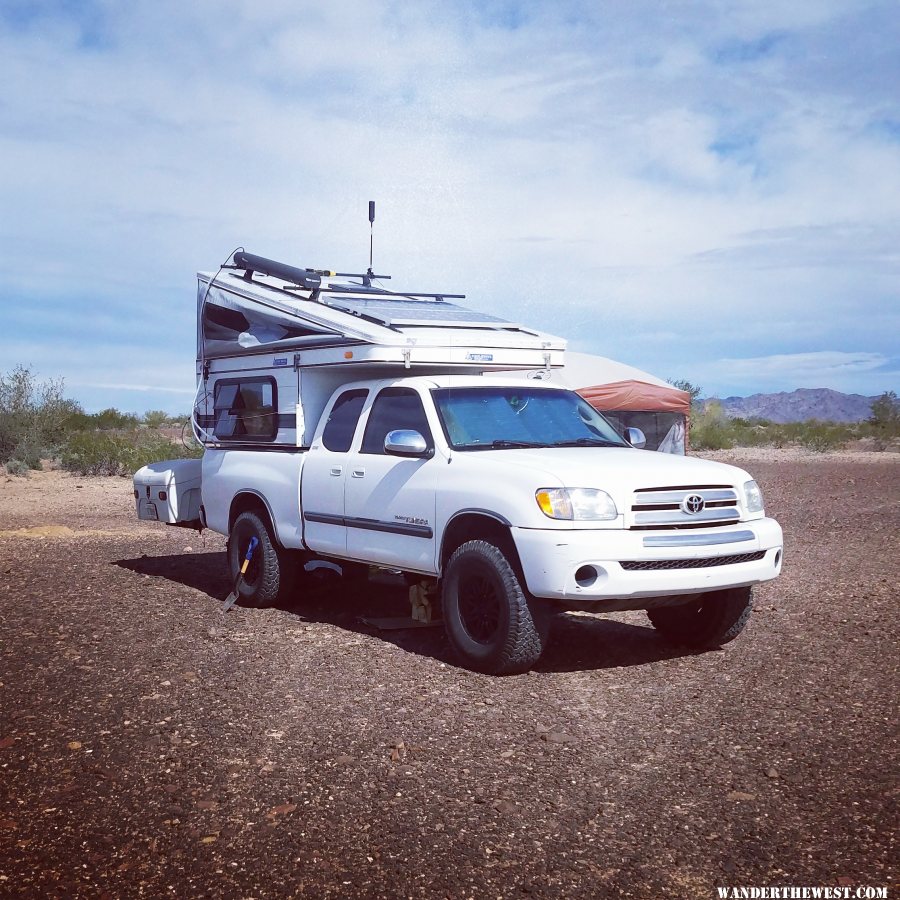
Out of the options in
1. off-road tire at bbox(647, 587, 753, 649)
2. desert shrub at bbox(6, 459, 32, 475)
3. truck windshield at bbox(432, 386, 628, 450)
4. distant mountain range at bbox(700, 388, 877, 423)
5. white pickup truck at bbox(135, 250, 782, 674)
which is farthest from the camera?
distant mountain range at bbox(700, 388, 877, 423)

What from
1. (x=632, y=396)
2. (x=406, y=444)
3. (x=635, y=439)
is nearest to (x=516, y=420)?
(x=406, y=444)

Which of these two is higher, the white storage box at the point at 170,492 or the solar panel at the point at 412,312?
the solar panel at the point at 412,312

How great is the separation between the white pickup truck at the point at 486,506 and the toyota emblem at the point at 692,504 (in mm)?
12

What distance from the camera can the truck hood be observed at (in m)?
6.62

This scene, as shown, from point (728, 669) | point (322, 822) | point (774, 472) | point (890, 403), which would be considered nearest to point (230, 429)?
point (728, 669)

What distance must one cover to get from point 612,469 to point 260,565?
3.71 meters

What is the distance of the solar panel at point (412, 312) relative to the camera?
863cm

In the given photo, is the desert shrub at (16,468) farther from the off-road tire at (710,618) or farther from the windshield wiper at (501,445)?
the off-road tire at (710,618)

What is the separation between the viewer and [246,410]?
9.73m

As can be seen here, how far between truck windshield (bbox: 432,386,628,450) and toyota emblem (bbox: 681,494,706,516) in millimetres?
1170

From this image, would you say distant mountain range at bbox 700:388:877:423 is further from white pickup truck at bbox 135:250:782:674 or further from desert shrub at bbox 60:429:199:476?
white pickup truck at bbox 135:250:782:674

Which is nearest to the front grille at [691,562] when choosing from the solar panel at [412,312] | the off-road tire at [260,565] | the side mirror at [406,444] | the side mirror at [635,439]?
the side mirror at [635,439]

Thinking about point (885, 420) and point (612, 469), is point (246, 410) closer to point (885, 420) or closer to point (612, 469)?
point (612, 469)

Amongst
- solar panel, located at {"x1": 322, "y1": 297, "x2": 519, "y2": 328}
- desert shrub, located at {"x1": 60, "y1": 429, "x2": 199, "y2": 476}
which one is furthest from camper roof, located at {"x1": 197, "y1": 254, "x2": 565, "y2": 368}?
desert shrub, located at {"x1": 60, "y1": 429, "x2": 199, "y2": 476}
